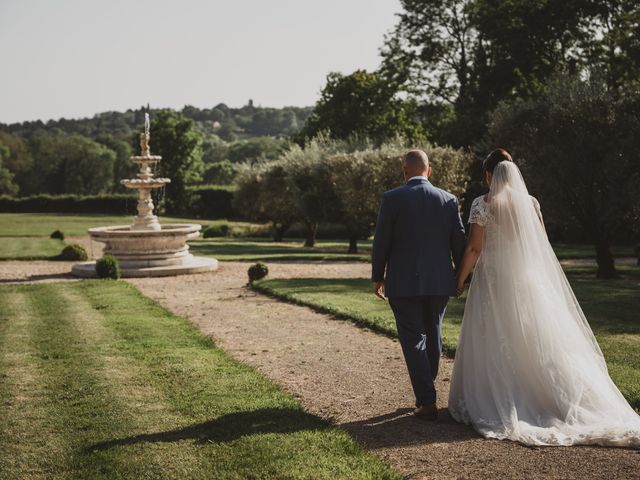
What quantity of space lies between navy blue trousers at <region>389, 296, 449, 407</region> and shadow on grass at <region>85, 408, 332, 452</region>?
0.91 m

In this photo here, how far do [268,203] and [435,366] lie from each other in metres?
30.6

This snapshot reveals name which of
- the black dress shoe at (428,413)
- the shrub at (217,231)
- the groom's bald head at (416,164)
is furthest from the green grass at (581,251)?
the black dress shoe at (428,413)

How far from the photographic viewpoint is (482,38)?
37.5 metres

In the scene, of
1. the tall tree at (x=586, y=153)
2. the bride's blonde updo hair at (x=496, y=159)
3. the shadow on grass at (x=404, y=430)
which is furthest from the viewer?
the tall tree at (x=586, y=153)

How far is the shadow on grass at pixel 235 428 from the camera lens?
Answer: 18.5 ft

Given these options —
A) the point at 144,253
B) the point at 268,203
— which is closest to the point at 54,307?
the point at 144,253

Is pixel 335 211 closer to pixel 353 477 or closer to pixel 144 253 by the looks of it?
pixel 144 253

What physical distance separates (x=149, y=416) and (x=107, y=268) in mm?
13330

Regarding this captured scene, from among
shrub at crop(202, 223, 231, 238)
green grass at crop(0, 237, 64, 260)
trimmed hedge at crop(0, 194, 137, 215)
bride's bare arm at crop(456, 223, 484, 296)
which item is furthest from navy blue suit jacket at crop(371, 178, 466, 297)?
trimmed hedge at crop(0, 194, 137, 215)

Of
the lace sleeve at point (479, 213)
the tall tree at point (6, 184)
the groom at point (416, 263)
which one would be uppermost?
the tall tree at point (6, 184)

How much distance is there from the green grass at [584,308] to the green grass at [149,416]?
3.20m

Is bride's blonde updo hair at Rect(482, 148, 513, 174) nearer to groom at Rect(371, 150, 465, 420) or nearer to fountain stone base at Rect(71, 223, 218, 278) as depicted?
groom at Rect(371, 150, 465, 420)

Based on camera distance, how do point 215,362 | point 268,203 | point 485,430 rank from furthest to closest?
point 268,203 → point 215,362 → point 485,430

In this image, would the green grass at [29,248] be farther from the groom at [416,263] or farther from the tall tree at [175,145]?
the tall tree at [175,145]
